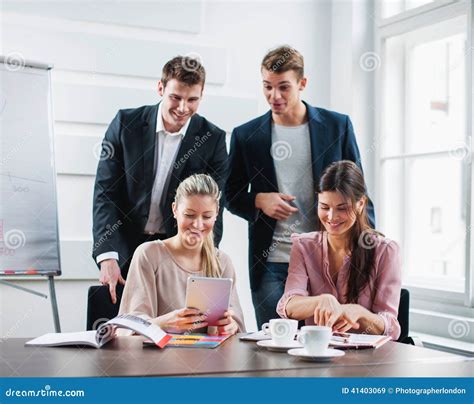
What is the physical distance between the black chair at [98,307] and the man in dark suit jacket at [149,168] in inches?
23.7

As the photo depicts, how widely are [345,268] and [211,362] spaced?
0.95 m

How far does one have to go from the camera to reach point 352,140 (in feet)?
10.1

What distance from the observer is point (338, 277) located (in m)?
2.42

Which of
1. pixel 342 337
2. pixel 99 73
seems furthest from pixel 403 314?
pixel 99 73

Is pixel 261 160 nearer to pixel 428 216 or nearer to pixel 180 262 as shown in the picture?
pixel 180 262

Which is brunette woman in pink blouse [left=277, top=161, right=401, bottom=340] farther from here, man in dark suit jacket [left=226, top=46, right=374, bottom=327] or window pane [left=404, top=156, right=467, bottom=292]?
window pane [left=404, top=156, right=467, bottom=292]

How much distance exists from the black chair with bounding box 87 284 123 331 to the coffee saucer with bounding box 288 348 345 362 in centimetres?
79

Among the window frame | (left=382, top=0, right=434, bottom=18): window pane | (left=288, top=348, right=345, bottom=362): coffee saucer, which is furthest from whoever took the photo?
(left=382, top=0, right=434, bottom=18): window pane

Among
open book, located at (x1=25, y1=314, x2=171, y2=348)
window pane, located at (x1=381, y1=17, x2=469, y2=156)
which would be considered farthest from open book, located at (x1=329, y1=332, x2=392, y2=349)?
window pane, located at (x1=381, y1=17, x2=469, y2=156)

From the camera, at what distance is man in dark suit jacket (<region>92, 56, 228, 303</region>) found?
2.95 metres

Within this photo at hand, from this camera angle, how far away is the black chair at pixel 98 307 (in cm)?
225

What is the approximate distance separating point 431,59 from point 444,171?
63 cm
